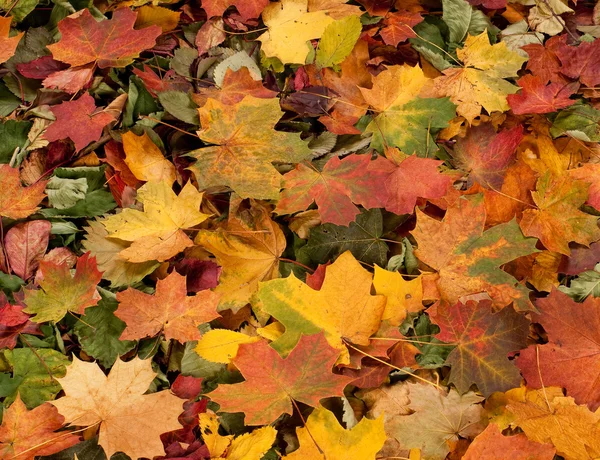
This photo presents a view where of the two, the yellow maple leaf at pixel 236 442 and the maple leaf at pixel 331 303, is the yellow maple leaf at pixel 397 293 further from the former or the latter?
the yellow maple leaf at pixel 236 442

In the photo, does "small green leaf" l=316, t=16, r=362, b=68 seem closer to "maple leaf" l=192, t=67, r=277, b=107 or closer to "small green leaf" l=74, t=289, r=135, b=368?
"maple leaf" l=192, t=67, r=277, b=107

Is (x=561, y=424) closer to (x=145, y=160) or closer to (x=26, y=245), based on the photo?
(x=145, y=160)

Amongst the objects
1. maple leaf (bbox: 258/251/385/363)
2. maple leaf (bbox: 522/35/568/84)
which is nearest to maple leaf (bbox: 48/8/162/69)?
maple leaf (bbox: 258/251/385/363)

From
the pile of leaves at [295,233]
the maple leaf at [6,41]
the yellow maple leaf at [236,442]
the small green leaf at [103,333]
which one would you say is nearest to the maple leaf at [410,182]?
the pile of leaves at [295,233]

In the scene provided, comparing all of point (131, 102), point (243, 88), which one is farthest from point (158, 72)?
point (243, 88)

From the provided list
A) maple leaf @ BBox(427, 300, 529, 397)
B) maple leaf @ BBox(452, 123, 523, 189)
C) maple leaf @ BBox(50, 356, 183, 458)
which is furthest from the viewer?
maple leaf @ BBox(452, 123, 523, 189)

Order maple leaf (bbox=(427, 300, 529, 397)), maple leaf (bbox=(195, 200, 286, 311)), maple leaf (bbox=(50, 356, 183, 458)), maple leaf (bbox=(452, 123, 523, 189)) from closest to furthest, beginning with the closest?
maple leaf (bbox=(50, 356, 183, 458)) → maple leaf (bbox=(427, 300, 529, 397)) → maple leaf (bbox=(195, 200, 286, 311)) → maple leaf (bbox=(452, 123, 523, 189))

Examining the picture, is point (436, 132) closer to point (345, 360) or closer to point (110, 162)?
point (345, 360)
